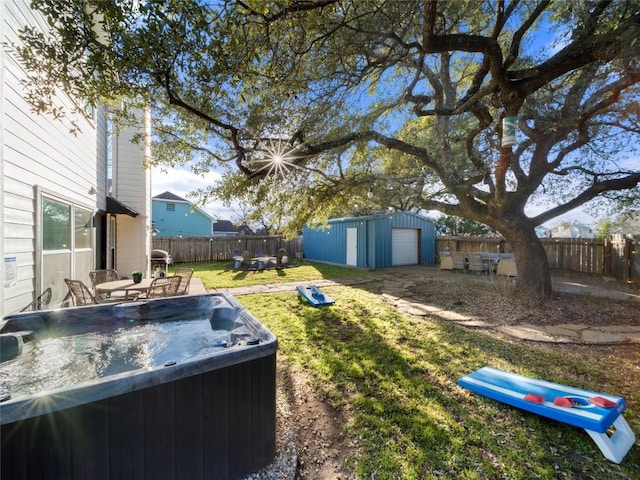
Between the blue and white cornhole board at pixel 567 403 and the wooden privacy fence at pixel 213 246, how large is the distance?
43.0ft

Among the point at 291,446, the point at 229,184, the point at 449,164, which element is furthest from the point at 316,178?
the point at 291,446

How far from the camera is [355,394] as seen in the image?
2.98m

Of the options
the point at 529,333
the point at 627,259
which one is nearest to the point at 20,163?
the point at 529,333

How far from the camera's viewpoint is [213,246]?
16391 mm

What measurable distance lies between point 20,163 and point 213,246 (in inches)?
530

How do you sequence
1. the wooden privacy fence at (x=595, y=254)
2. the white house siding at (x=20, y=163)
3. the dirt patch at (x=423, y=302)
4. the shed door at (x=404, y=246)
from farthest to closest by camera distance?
1. the shed door at (x=404, y=246)
2. the wooden privacy fence at (x=595, y=254)
3. the white house siding at (x=20, y=163)
4. the dirt patch at (x=423, y=302)

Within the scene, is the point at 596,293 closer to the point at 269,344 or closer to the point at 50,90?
the point at 269,344

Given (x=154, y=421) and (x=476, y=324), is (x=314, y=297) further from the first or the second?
(x=154, y=421)

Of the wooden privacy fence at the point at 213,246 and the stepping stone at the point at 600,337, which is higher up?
the wooden privacy fence at the point at 213,246

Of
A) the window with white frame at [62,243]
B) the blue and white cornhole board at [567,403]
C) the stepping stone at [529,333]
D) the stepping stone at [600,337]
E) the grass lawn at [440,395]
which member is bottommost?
the grass lawn at [440,395]

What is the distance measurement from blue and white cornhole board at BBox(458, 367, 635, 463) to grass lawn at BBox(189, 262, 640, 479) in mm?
95

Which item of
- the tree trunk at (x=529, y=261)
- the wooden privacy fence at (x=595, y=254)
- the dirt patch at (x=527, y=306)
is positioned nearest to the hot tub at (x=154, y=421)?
the dirt patch at (x=527, y=306)

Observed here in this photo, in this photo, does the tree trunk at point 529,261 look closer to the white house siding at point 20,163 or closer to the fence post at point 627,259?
the fence post at point 627,259

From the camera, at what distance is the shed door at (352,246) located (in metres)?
14.3
